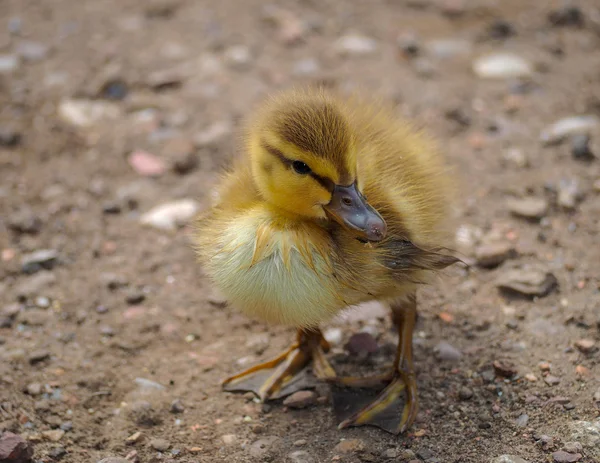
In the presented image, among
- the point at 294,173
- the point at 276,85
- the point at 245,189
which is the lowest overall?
the point at 276,85

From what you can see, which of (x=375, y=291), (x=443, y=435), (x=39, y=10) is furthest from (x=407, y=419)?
(x=39, y=10)

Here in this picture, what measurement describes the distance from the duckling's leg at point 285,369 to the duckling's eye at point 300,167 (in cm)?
68

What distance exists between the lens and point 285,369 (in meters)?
2.82

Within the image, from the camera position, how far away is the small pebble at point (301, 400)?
2.68m

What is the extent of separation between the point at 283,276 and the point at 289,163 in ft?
1.18

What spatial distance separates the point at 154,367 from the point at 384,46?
291 cm

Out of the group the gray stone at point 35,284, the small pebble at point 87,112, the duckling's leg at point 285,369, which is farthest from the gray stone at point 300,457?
the small pebble at point 87,112

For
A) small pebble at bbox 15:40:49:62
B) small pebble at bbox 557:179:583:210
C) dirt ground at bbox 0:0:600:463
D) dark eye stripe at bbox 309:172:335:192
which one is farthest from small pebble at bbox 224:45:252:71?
dark eye stripe at bbox 309:172:335:192

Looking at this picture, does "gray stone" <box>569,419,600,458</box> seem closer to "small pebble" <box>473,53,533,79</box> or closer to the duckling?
the duckling

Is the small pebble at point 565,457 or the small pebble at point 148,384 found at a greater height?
the small pebble at point 565,457

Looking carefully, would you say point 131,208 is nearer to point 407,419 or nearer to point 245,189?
point 245,189

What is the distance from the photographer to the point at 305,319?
7.66 ft

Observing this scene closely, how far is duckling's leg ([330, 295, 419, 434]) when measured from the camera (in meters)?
2.51

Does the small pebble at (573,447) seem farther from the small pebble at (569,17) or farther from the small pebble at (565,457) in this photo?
the small pebble at (569,17)
